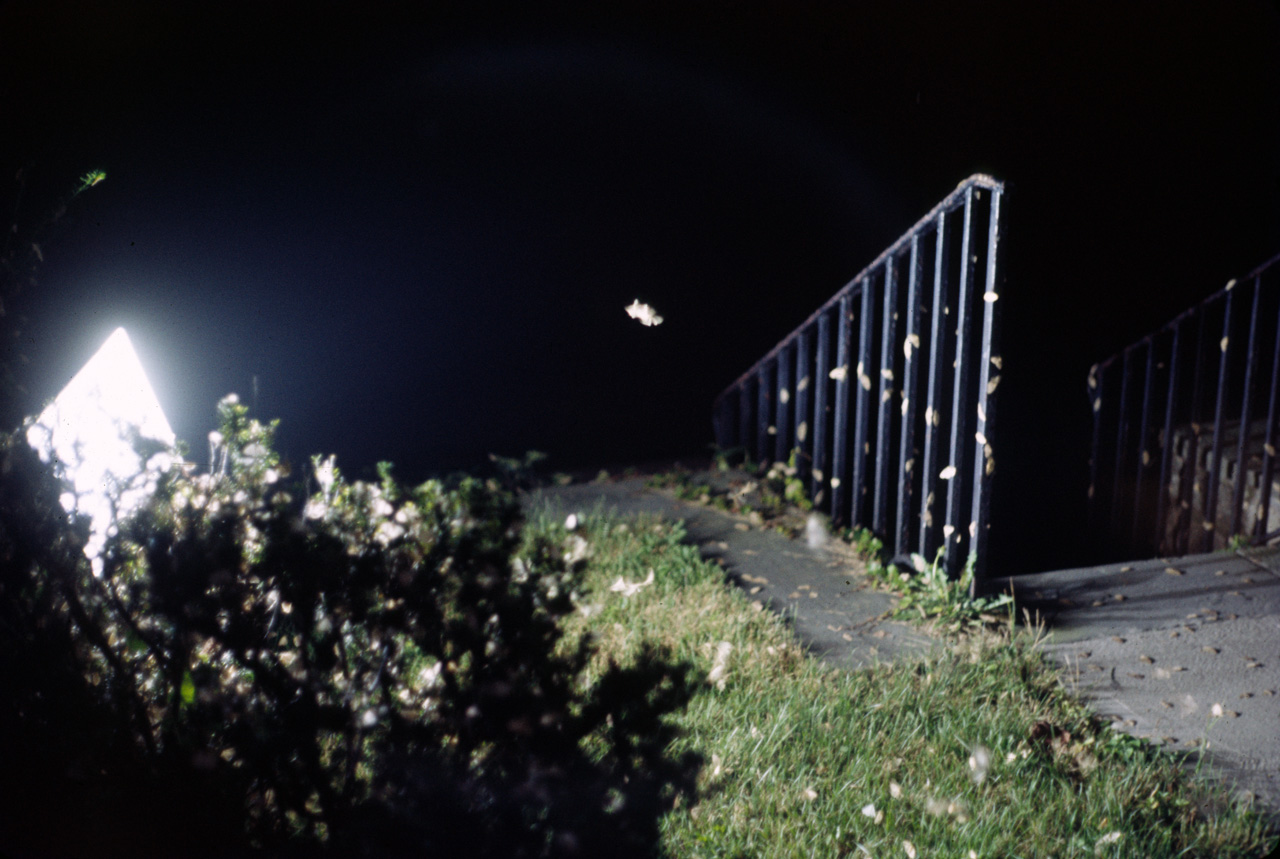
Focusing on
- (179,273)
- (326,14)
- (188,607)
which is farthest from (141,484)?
(326,14)

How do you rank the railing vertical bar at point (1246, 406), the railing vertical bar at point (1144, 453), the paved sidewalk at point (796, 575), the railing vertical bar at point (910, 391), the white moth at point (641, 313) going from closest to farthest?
1. the paved sidewalk at point (796, 575)
2. the railing vertical bar at point (910, 391)
3. the railing vertical bar at point (1246, 406)
4. the railing vertical bar at point (1144, 453)
5. the white moth at point (641, 313)

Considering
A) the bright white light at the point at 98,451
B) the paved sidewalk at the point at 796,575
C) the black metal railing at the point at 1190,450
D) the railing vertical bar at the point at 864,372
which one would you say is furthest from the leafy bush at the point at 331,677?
the black metal railing at the point at 1190,450

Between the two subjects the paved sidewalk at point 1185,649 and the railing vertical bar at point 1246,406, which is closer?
the paved sidewalk at point 1185,649

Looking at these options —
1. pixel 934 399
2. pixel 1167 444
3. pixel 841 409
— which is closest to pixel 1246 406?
pixel 1167 444

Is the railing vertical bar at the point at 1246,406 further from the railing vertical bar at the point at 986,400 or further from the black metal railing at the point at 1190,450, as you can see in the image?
the railing vertical bar at the point at 986,400

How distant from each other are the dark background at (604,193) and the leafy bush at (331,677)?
281cm

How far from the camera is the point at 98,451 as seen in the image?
1675mm

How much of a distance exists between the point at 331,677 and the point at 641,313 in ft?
14.7

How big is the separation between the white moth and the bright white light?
435 centimetres

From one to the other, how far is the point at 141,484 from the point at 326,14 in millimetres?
4082

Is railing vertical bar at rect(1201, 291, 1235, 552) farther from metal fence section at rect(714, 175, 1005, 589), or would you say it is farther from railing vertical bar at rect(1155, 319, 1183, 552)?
metal fence section at rect(714, 175, 1005, 589)

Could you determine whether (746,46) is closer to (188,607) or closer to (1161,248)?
(1161,248)

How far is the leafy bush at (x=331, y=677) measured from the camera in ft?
5.05

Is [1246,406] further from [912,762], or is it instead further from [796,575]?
[912,762]
